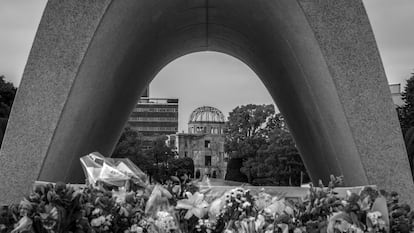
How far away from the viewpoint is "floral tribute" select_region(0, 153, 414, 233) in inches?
135

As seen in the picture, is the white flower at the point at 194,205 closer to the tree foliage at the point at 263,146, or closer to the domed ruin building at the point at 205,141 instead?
the tree foliage at the point at 263,146

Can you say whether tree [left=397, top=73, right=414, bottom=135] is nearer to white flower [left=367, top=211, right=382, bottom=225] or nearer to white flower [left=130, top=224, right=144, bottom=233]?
white flower [left=367, top=211, right=382, bottom=225]

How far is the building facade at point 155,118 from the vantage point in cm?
12339

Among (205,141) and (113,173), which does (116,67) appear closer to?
(113,173)

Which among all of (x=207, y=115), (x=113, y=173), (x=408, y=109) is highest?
(x=207, y=115)

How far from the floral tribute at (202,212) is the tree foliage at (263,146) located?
38.9m

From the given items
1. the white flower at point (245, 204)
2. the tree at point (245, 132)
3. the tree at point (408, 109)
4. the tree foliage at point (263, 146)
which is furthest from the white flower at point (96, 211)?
the tree at point (245, 132)

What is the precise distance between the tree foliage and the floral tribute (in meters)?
38.9

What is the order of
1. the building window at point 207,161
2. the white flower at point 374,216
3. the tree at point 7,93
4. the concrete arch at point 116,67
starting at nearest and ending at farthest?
the white flower at point 374,216 < the concrete arch at point 116,67 < the tree at point 7,93 < the building window at point 207,161

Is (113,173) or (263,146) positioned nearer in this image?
(113,173)

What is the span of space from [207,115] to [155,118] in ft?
110

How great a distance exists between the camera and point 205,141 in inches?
3514

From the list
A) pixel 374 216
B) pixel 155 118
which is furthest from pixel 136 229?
pixel 155 118

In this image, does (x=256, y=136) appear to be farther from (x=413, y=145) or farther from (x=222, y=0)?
(x=222, y=0)
